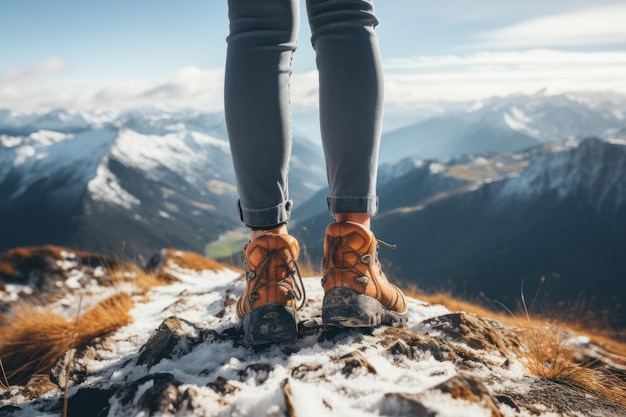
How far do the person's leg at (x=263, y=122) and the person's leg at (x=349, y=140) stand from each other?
191mm

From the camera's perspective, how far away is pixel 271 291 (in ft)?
7.00

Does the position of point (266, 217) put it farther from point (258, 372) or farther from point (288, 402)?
point (288, 402)

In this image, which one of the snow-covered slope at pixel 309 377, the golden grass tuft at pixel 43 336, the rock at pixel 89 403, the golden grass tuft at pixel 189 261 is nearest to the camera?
the snow-covered slope at pixel 309 377

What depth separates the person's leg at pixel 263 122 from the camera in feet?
6.39

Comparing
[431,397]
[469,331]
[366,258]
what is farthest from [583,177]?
[431,397]

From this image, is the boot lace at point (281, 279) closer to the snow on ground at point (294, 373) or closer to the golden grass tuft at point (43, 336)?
the snow on ground at point (294, 373)

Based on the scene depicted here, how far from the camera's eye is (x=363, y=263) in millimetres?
2166

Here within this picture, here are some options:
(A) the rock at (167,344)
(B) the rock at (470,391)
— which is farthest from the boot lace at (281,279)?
(B) the rock at (470,391)

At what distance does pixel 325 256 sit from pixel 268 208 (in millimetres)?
457

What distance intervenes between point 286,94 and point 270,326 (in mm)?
1192

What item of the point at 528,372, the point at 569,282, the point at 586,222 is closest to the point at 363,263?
the point at 528,372

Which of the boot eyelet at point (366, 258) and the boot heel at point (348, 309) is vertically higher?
the boot eyelet at point (366, 258)

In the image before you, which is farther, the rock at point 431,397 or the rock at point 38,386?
the rock at point 38,386

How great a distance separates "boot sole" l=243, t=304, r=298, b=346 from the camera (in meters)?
2.00
